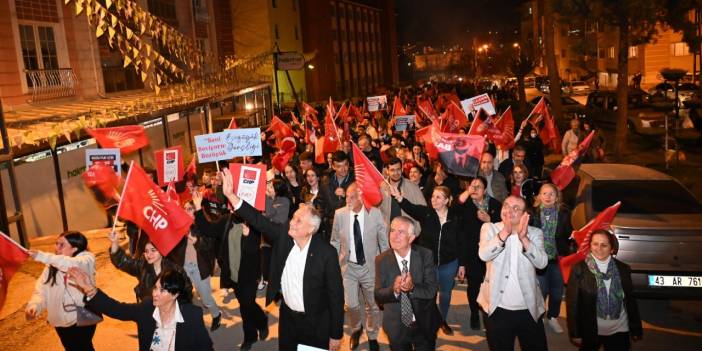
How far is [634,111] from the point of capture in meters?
28.4

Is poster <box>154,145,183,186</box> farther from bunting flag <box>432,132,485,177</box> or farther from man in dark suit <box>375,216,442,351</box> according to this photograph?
man in dark suit <box>375,216,442,351</box>

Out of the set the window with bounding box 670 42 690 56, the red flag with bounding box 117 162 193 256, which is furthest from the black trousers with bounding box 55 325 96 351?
the window with bounding box 670 42 690 56

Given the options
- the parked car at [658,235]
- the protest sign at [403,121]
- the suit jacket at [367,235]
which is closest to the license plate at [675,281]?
the parked car at [658,235]

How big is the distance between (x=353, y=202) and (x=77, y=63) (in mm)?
14987

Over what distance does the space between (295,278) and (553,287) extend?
10.7 ft

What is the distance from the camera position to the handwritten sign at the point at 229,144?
7.67 m

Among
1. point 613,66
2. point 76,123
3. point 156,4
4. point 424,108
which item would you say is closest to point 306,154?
point 76,123

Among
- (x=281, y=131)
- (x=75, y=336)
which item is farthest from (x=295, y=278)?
(x=281, y=131)

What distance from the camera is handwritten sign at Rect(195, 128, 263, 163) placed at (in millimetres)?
7668

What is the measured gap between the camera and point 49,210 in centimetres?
1263

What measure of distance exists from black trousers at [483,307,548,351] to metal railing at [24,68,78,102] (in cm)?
1458

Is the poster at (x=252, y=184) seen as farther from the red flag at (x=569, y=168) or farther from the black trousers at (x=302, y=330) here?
the red flag at (x=569, y=168)

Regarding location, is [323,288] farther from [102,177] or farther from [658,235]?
[102,177]

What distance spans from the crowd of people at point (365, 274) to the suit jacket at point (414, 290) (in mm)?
11
